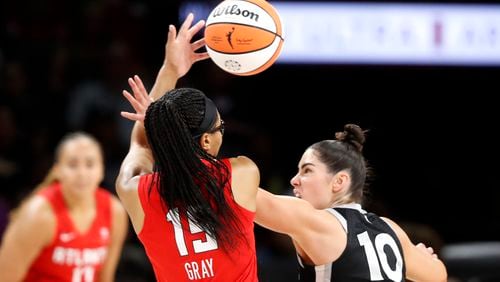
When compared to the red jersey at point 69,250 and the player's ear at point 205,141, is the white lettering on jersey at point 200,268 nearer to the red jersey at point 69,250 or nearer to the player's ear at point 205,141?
the player's ear at point 205,141

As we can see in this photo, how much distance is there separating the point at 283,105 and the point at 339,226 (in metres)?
5.65

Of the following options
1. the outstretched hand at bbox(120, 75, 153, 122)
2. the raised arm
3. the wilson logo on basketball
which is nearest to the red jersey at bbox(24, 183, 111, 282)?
the raised arm

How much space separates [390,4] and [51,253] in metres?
4.18

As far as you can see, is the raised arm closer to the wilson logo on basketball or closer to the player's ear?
the wilson logo on basketball

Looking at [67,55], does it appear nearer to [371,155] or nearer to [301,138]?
[301,138]

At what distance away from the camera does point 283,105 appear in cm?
949

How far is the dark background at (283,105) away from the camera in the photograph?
9.00 meters

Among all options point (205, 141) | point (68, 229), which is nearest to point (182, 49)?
point (205, 141)

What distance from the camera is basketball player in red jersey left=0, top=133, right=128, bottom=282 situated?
229 inches

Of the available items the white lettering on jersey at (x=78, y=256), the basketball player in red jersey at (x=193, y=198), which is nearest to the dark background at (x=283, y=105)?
the white lettering on jersey at (x=78, y=256)

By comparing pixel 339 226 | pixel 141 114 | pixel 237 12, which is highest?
pixel 237 12

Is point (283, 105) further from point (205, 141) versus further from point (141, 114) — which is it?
point (205, 141)

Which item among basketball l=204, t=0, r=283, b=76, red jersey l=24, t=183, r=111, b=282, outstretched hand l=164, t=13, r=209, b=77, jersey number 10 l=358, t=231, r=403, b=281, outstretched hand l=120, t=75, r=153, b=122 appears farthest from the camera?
red jersey l=24, t=183, r=111, b=282

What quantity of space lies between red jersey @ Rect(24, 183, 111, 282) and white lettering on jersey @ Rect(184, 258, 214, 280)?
2.47 metres
